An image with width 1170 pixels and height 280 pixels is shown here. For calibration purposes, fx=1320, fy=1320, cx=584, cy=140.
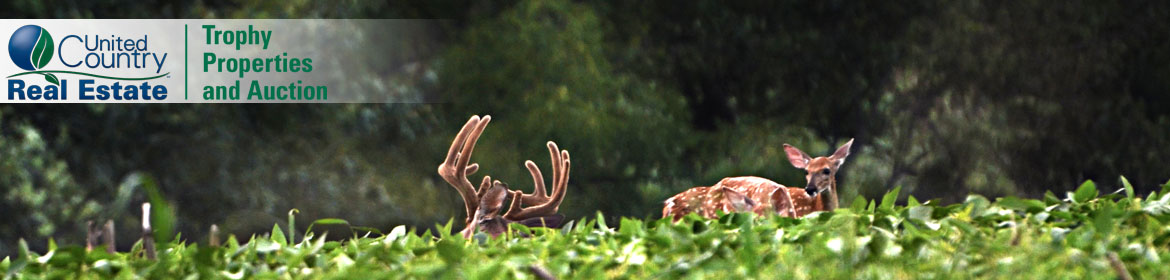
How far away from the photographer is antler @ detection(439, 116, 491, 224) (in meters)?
3.29

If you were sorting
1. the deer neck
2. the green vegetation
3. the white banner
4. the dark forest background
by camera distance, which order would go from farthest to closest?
the dark forest background < the white banner < the deer neck < the green vegetation

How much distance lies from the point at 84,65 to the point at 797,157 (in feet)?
18.9

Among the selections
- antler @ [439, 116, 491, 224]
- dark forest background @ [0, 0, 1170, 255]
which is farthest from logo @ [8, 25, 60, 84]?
antler @ [439, 116, 491, 224]

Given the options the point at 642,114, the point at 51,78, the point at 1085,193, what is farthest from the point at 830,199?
the point at 51,78

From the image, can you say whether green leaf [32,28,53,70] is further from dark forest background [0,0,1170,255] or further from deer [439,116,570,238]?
deer [439,116,570,238]

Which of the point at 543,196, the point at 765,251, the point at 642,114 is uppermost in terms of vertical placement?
the point at 642,114

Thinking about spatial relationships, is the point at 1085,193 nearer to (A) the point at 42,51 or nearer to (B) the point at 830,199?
(B) the point at 830,199

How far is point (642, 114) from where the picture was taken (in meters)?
9.26

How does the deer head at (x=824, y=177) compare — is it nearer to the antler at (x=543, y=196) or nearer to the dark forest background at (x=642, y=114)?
the antler at (x=543, y=196)

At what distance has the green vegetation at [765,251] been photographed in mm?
1967

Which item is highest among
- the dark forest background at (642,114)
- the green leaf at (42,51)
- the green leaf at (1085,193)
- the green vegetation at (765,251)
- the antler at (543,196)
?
the green leaf at (42,51)

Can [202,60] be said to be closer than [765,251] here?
No

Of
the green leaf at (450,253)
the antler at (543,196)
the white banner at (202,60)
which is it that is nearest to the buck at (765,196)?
the antler at (543,196)

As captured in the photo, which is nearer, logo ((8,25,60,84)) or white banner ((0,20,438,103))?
logo ((8,25,60,84))
